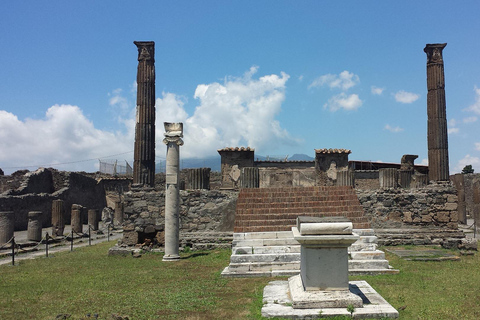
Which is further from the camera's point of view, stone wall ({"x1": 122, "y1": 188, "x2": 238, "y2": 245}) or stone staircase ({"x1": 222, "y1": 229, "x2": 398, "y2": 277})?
stone wall ({"x1": 122, "y1": 188, "x2": 238, "y2": 245})

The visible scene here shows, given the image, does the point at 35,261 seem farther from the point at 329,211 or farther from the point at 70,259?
the point at 329,211

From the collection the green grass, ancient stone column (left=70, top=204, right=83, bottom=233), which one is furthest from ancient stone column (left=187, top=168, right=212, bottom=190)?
ancient stone column (left=70, top=204, right=83, bottom=233)

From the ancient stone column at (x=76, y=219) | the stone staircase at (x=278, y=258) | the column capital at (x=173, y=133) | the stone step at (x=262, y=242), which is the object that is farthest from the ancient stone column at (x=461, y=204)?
the ancient stone column at (x=76, y=219)

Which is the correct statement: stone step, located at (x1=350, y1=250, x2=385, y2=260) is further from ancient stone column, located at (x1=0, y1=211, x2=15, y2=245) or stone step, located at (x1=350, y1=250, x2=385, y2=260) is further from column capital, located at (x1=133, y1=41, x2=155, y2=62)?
ancient stone column, located at (x1=0, y1=211, x2=15, y2=245)

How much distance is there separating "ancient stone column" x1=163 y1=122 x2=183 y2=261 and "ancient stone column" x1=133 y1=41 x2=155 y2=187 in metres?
3.66

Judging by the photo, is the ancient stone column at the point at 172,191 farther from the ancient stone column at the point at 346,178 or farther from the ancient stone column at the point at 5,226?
the ancient stone column at the point at 5,226

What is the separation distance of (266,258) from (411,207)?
6804 mm

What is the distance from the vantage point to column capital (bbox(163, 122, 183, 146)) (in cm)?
1172

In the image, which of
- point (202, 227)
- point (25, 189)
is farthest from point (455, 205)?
point (25, 189)

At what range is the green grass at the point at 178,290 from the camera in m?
5.69

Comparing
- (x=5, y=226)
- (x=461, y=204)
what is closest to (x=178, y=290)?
(x=5, y=226)

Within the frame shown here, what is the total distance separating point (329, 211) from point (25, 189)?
937 inches

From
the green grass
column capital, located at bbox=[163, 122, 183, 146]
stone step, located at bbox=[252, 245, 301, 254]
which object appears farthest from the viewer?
column capital, located at bbox=[163, 122, 183, 146]

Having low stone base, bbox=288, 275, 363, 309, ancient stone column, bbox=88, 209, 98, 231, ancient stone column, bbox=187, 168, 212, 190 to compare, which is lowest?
ancient stone column, bbox=88, 209, 98, 231
